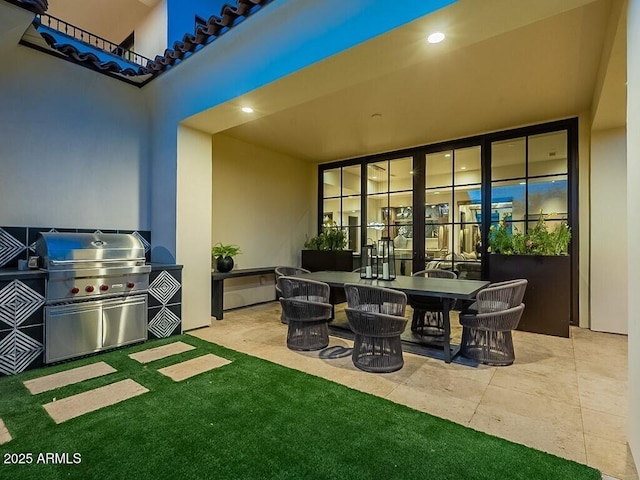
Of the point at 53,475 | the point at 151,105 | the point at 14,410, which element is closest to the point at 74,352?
the point at 14,410

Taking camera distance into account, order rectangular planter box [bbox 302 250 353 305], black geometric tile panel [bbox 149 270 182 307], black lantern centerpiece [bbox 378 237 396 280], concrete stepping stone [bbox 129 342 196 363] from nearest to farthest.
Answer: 1. concrete stepping stone [bbox 129 342 196 363]
2. black geometric tile panel [bbox 149 270 182 307]
3. black lantern centerpiece [bbox 378 237 396 280]
4. rectangular planter box [bbox 302 250 353 305]

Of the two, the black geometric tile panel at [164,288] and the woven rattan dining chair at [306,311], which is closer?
the woven rattan dining chair at [306,311]

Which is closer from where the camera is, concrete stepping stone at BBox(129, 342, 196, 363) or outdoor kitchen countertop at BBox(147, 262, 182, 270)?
concrete stepping stone at BBox(129, 342, 196, 363)

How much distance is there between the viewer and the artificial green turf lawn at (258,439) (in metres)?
1.66

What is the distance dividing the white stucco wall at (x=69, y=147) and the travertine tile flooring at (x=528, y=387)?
6.84 ft

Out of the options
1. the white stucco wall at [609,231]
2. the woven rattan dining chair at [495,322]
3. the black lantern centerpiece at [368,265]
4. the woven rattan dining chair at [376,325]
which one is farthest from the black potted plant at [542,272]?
the woven rattan dining chair at [376,325]

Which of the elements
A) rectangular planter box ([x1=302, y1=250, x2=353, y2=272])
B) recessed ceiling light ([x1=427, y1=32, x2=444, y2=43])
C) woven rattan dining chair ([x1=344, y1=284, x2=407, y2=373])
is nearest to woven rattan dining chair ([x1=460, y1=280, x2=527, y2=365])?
woven rattan dining chair ([x1=344, y1=284, x2=407, y2=373])

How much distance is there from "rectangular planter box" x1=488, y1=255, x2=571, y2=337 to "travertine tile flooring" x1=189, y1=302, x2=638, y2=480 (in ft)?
0.53

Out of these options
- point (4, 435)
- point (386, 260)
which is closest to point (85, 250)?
point (4, 435)

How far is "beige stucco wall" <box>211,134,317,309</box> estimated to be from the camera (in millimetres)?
5566

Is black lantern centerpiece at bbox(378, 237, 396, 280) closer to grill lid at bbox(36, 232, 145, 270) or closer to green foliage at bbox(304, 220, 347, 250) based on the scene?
green foliage at bbox(304, 220, 347, 250)

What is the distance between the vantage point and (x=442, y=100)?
13.4ft

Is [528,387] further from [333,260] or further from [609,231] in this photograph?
[333,260]

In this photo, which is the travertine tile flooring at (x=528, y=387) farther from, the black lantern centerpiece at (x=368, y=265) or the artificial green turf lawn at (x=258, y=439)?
the black lantern centerpiece at (x=368, y=265)
